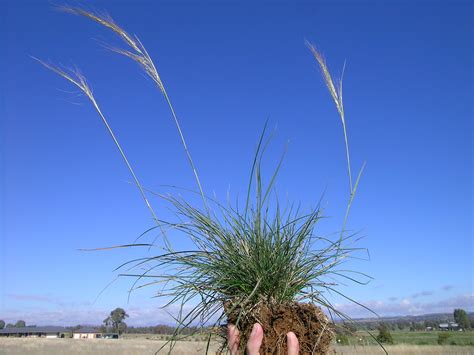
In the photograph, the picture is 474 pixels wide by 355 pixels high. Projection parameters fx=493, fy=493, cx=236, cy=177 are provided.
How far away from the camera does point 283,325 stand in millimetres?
→ 2133

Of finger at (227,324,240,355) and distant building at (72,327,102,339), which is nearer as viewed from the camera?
finger at (227,324,240,355)

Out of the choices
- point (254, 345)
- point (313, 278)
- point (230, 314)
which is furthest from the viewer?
point (313, 278)

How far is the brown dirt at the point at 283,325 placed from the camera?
6.92 feet

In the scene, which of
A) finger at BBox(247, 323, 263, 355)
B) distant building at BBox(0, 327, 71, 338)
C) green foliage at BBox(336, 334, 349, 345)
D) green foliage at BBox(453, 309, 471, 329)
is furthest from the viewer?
distant building at BBox(0, 327, 71, 338)

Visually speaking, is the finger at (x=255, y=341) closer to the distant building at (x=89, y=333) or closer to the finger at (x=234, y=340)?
the finger at (x=234, y=340)

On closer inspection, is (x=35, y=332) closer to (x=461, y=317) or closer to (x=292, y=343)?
(x=461, y=317)

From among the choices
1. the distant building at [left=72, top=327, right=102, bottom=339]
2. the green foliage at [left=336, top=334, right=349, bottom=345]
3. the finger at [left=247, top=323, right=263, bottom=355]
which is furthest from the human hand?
the distant building at [left=72, top=327, right=102, bottom=339]

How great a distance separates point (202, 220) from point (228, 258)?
0.26 m

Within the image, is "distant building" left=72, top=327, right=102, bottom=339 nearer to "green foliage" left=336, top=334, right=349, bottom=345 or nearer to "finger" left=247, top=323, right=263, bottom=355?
"green foliage" left=336, top=334, right=349, bottom=345

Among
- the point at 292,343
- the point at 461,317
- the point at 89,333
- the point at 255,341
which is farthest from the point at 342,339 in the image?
the point at 89,333

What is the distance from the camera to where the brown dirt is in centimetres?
211

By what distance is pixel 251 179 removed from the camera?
2516 millimetres

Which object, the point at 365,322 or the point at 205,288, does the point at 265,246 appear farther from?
the point at 365,322

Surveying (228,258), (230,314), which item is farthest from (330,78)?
(230,314)
